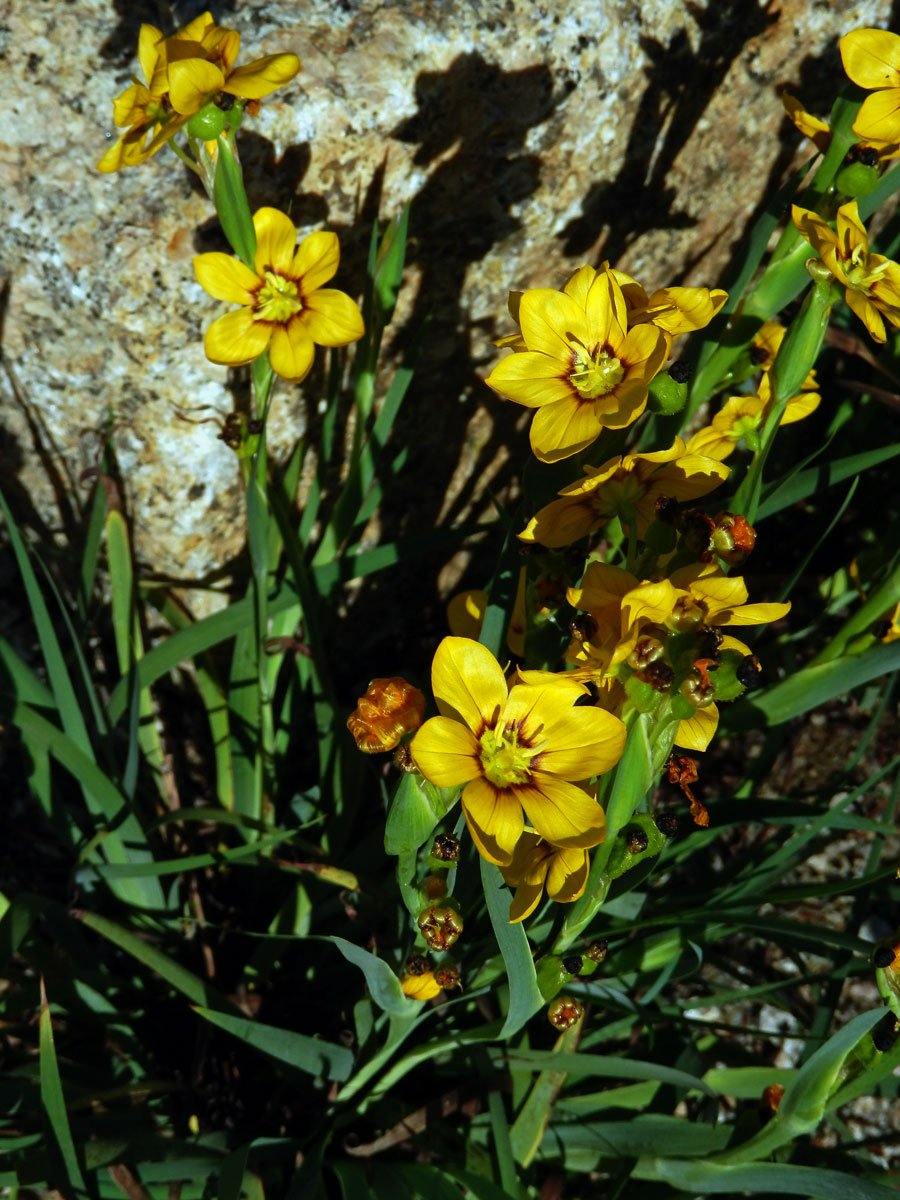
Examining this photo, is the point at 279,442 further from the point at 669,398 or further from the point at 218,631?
the point at 669,398

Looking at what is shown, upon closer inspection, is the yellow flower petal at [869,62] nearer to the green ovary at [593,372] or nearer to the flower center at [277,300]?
the green ovary at [593,372]

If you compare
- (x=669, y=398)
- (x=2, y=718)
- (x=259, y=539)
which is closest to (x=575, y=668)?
(x=669, y=398)

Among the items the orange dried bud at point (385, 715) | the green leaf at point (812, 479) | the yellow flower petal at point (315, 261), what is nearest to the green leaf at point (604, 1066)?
the orange dried bud at point (385, 715)

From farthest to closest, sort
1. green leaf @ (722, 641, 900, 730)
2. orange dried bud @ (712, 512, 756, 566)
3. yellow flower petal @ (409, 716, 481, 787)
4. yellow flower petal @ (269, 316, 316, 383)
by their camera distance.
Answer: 1. green leaf @ (722, 641, 900, 730)
2. yellow flower petal @ (269, 316, 316, 383)
3. orange dried bud @ (712, 512, 756, 566)
4. yellow flower petal @ (409, 716, 481, 787)

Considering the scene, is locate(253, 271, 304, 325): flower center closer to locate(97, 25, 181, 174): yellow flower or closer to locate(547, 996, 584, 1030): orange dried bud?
locate(97, 25, 181, 174): yellow flower

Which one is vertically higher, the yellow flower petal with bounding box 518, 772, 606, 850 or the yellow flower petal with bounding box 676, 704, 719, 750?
the yellow flower petal with bounding box 676, 704, 719, 750

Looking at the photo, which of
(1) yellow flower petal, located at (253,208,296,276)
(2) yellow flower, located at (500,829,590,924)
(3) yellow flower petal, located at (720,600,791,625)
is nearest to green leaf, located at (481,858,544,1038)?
(2) yellow flower, located at (500,829,590,924)

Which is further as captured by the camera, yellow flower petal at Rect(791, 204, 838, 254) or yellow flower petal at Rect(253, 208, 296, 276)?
yellow flower petal at Rect(253, 208, 296, 276)

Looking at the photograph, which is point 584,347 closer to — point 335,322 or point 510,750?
point 335,322
